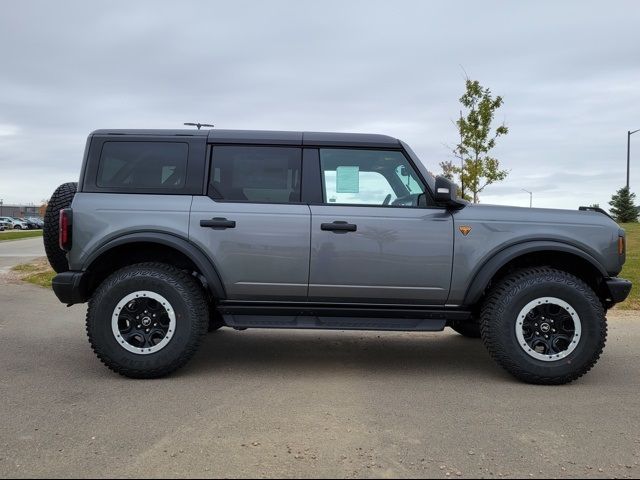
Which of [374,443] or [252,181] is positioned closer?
[374,443]

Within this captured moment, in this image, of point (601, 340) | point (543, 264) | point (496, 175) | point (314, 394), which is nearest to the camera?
point (314, 394)

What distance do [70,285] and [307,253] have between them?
189cm

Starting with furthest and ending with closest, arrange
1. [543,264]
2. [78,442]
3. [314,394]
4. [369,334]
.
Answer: [369,334] < [543,264] < [314,394] < [78,442]

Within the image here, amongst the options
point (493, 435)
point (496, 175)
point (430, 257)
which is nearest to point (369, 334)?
point (430, 257)

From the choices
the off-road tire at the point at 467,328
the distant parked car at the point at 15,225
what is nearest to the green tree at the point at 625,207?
the off-road tire at the point at 467,328

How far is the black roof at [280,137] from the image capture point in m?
4.56

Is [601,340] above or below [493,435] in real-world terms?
above

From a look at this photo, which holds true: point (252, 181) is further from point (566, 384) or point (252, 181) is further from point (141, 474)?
point (566, 384)

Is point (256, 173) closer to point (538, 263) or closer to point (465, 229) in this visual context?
point (465, 229)

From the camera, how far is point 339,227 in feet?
14.2

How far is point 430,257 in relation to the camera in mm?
4355

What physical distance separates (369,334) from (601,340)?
8.40ft

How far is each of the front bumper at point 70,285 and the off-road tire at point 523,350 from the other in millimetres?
3253

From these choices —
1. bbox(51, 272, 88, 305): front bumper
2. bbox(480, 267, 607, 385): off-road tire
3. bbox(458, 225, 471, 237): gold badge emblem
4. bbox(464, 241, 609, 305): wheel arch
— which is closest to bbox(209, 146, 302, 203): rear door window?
bbox(51, 272, 88, 305): front bumper
